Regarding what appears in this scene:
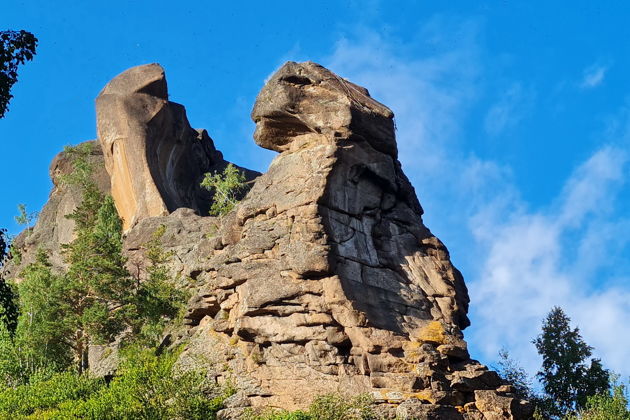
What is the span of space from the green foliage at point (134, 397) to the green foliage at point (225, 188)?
19.8 metres

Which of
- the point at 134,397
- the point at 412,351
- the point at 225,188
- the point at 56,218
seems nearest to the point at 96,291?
the point at 134,397

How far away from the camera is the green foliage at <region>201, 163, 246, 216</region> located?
199 ft

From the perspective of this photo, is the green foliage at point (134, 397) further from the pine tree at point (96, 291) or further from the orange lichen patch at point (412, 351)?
the orange lichen patch at point (412, 351)

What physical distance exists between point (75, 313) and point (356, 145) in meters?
14.8

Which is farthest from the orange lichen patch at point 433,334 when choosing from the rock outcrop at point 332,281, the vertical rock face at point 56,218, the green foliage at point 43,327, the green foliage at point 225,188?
the vertical rock face at point 56,218

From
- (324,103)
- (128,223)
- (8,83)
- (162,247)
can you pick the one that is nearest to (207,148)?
(128,223)

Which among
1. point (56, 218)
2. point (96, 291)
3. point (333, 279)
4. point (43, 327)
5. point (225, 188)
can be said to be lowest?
point (333, 279)

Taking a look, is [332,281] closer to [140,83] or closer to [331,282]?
[331,282]

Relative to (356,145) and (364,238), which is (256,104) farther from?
(364,238)

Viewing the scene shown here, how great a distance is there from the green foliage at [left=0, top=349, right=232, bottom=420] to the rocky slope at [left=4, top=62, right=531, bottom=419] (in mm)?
843

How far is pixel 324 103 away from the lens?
43.4m

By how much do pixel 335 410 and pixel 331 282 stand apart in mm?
5591

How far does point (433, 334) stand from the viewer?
126 ft

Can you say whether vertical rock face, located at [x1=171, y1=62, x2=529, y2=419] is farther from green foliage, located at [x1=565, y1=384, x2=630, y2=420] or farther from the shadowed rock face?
the shadowed rock face
